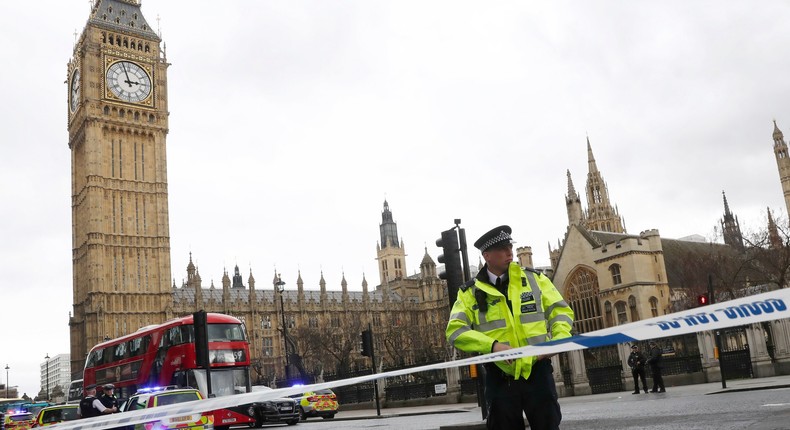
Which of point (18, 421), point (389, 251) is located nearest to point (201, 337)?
point (18, 421)

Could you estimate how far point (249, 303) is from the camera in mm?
78625

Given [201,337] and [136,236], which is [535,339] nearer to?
[201,337]

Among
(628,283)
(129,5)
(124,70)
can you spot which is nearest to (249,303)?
→ (124,70)

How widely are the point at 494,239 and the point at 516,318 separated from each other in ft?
1.66

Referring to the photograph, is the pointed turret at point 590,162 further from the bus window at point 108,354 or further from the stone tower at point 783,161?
the bus window at point 108,354

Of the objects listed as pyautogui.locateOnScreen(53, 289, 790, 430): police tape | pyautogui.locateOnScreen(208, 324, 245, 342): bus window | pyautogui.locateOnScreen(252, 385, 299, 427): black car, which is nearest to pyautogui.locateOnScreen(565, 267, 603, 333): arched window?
pyautogui.locateOnScreen(208, 324, 245, 342): bus window

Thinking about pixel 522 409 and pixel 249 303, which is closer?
pixel 522 409

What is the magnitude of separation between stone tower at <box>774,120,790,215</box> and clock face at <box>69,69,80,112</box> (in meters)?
84.1

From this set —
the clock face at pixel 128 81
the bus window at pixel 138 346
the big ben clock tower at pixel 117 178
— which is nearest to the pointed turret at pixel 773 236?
the bus window at pixel 138 346

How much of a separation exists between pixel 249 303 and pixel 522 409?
3017 inches

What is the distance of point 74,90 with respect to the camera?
75000 mm

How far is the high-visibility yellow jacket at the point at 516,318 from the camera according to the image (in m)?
4.29

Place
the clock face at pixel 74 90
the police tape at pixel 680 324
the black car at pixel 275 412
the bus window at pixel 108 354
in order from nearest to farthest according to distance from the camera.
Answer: the police tape at pixel 680 324
the black car at pixel 275 412
the bus window at pixel 108 354
the clock face at pixel 74 90

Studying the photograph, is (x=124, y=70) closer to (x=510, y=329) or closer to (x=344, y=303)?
(x=344, y=303)
